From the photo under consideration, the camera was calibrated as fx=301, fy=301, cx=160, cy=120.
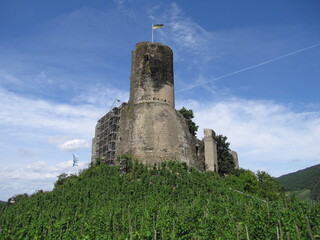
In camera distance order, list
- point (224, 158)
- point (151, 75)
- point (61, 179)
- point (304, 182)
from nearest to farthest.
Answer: point (151, 75) → point (61, 179) → point (224, 158) → point (304, 182)

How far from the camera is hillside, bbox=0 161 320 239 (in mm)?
9258

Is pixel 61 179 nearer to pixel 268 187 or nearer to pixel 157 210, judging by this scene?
pixel 157 210

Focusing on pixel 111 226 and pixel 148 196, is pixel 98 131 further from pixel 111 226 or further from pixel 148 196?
pixel 111 226

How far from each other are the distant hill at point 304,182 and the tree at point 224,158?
47355 millimetres

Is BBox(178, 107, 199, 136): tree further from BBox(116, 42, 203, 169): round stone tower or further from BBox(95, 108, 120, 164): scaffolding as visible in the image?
BBox(95, 108, 120, 164): scaffolding

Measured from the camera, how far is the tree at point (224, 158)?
2594 cm

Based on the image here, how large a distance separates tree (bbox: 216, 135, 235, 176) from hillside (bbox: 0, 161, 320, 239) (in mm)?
3451

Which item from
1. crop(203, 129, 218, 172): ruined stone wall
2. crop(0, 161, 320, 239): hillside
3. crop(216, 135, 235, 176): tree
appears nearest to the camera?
crop(0, 161, 320, 239): hillside

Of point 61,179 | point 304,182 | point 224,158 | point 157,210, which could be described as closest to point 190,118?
point 224,158

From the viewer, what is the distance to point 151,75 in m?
21.6

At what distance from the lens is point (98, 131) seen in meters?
27.3

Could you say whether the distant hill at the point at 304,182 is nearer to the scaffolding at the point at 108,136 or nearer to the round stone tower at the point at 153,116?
the round stone tower at the point at 153,116

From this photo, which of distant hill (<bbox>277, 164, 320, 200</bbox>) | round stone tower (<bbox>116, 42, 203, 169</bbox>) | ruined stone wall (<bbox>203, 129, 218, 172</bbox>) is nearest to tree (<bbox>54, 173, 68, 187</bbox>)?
round stone tower (<bbox>116, 42, 203, 169</bbox>)

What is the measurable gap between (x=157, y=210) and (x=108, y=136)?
13276mm
